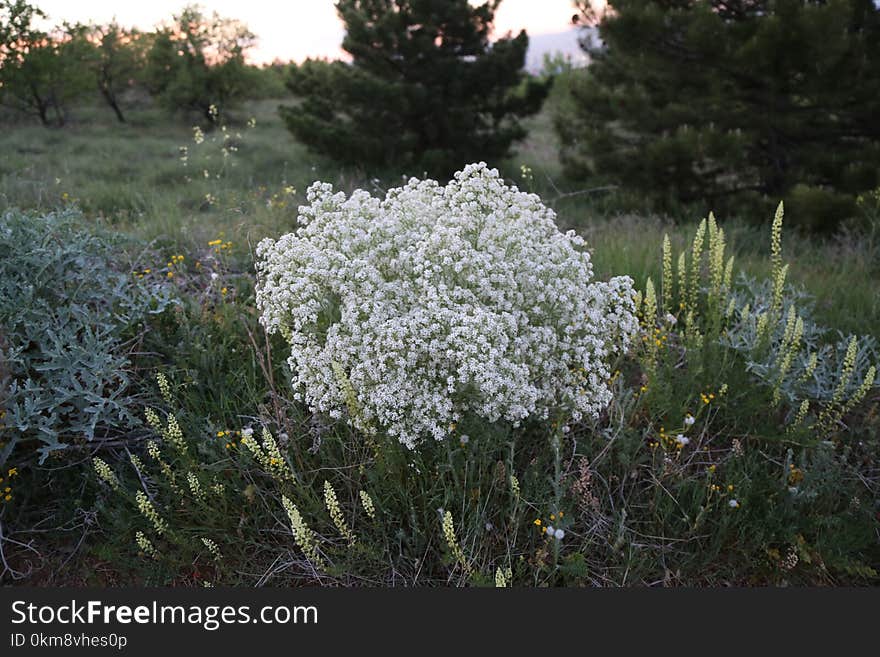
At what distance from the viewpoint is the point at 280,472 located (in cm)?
330

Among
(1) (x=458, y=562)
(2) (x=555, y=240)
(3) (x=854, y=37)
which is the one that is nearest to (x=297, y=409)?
(1) (x=458, y=562)

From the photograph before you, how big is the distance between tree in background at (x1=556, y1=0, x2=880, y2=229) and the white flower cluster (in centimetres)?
624

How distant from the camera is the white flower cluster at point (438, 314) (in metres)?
2.96

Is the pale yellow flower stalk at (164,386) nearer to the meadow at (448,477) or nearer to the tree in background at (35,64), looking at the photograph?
the meadow at (448,477)

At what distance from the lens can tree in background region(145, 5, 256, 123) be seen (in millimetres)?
18625

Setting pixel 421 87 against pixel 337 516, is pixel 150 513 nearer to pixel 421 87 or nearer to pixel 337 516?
pixel 337 516

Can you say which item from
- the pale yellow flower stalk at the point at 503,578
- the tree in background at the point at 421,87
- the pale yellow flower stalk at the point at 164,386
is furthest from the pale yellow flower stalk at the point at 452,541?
the tree in background at the point at 421,87

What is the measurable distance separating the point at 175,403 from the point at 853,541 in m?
3.60

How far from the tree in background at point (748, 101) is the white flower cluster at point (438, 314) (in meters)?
6.24

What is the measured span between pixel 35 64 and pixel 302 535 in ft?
54.6

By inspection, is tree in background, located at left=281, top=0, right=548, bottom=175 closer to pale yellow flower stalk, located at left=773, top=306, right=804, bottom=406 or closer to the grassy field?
the grassy field

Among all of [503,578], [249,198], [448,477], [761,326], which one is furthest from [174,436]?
[249,198]

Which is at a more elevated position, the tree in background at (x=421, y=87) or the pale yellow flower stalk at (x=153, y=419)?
the tree in background at (x=421, y=87)

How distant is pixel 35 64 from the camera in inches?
605
